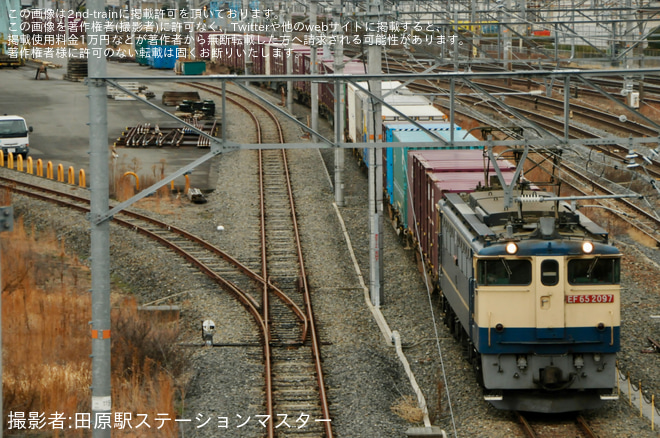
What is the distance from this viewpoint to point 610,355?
1417cm

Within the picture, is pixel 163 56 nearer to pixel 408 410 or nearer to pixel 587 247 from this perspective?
pixel 408 410

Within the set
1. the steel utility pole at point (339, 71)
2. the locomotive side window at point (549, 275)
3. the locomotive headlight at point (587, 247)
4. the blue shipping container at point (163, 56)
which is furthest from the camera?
the blue shipping container at point (163, 56)

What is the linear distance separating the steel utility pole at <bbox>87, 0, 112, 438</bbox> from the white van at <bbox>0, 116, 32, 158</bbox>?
25.2 meters

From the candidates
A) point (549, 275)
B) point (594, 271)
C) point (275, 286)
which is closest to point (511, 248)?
point (549, 275)

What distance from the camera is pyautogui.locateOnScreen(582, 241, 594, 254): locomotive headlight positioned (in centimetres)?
1385

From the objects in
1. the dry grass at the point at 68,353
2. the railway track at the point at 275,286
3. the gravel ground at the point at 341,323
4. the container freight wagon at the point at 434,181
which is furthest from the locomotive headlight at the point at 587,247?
the dry grass at the point at 68,353

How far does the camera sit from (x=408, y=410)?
14.6 meters

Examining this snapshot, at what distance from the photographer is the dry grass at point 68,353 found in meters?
14.4

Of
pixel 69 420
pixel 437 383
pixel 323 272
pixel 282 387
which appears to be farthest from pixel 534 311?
pixel 323 272

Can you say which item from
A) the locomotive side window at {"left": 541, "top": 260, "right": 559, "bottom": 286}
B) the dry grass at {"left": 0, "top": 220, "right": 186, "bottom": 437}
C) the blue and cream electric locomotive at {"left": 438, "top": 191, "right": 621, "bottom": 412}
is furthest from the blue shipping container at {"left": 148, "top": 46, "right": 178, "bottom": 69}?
the locomotive side window at {"left": 541, "top": 260, "right": 559, "bottom": 286}

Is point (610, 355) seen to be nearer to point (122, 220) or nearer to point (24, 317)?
point (24, 317)

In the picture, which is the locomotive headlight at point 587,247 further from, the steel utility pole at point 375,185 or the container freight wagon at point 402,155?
the container freight wagon at point 402,155

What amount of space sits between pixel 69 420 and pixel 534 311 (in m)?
6.63

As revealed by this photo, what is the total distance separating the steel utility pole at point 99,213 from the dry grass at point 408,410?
5.03m
